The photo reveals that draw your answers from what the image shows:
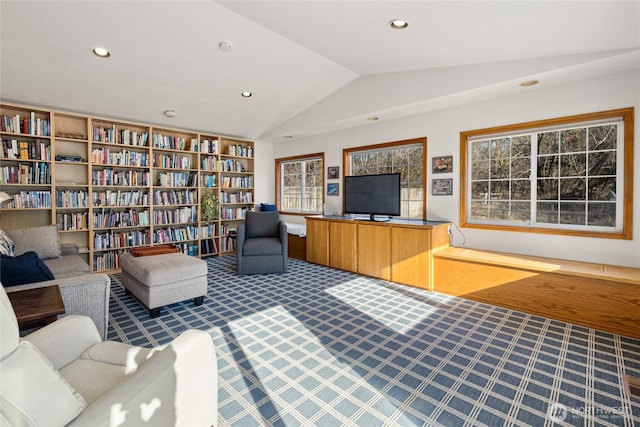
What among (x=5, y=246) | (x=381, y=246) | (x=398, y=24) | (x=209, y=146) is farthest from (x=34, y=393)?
(x=209, y=146)

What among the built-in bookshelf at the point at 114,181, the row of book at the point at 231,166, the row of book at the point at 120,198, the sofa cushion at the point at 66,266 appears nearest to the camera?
the sofa cushion at the point at 66,266

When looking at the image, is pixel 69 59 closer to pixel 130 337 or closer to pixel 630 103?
pixel 130 337

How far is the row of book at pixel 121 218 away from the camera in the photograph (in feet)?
15.8

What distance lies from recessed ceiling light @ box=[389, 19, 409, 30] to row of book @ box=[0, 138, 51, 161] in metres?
4.79

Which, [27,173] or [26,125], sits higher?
[26,125]

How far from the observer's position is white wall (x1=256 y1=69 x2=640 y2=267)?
9.98 ft

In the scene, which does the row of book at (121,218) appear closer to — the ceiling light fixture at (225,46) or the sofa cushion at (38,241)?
the sofa cushion at (38,241)

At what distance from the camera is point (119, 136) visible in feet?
16.3

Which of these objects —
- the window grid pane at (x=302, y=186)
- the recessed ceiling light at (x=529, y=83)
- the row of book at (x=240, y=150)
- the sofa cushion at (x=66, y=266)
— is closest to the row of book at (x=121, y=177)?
the sofa cushion at (x=66, y=266)

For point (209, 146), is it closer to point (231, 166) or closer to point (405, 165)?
point (231, 166)

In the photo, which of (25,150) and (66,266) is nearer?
(66,266)

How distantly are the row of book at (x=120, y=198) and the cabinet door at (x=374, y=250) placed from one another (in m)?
3.68

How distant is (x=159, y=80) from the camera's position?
13.8ft

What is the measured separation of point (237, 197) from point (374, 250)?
337 centimetres
